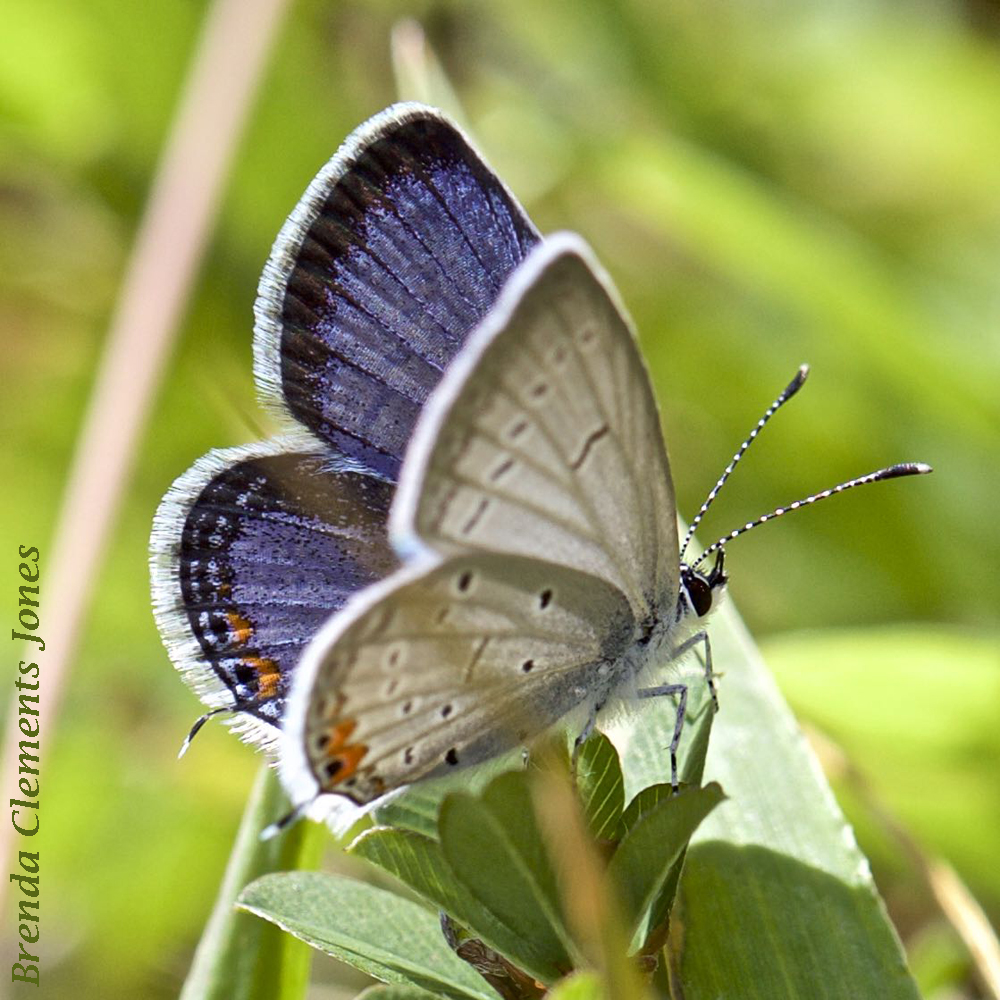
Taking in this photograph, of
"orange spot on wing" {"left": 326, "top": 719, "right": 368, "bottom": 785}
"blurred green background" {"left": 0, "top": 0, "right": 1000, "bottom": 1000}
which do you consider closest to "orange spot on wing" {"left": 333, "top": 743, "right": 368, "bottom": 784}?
"orange spot on wing" {"left": 326, "top": 719, "right": 368, "bottom": 785}

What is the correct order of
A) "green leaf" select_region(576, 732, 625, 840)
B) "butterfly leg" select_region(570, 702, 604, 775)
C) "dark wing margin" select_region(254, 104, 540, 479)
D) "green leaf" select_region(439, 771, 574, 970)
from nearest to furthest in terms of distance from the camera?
"green leaf" select_region(439, 771, 574, 970), "green leaf" select_region(576, 732, 625, 840), "butterfly leg" select_region(570, 702, 604, 775), "dark wing margin" select_region(254, 104, 540, 479)

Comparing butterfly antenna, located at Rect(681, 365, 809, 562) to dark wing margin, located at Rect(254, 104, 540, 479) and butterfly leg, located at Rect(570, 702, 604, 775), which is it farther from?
dark wing margin, located at Rect(254, 104, 540, 479)

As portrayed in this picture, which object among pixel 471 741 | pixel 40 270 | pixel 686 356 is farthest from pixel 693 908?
pixel 40 270

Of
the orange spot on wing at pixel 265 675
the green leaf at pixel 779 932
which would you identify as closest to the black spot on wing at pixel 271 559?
the orange spot on wing at pixel 265 675

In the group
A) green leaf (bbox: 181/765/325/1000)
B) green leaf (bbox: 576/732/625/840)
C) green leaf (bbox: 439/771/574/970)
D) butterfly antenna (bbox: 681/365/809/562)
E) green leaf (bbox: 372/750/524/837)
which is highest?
butterfly antenna (bbox: 681/365/809/562)

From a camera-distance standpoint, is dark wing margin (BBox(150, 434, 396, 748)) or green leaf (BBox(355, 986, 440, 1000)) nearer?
green leaf (BBox(355, 986, 440, 1000))

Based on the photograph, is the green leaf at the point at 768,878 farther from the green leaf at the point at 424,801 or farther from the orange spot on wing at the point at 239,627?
the orange spot on wing at the point at 239,627
